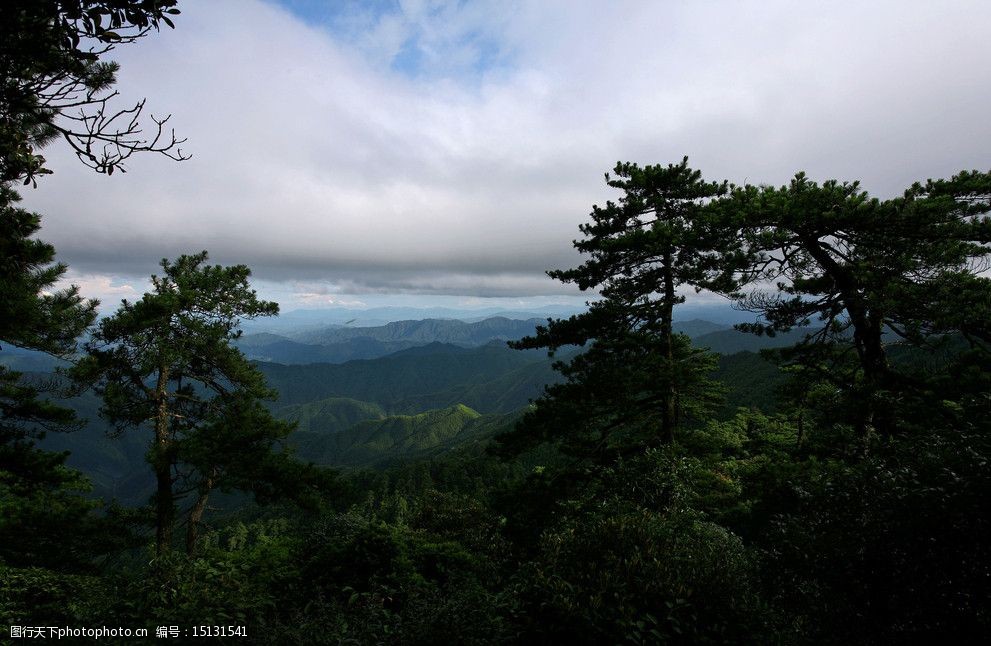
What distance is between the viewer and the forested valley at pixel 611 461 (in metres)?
4.88

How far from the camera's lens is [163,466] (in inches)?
547

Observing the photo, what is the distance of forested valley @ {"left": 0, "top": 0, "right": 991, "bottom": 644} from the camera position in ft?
16.0

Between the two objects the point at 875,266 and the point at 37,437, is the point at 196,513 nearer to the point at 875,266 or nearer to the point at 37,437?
the point at 37,437

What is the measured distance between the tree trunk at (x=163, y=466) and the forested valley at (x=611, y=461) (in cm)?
9

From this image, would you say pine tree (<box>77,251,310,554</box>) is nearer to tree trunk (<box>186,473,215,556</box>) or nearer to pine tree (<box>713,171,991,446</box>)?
tree trunk (<box>186,473,215,556</box>)

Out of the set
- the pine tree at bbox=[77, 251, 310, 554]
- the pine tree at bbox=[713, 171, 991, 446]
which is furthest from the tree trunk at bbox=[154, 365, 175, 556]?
the pine tree at bbox=[713, 171, 991, 446]

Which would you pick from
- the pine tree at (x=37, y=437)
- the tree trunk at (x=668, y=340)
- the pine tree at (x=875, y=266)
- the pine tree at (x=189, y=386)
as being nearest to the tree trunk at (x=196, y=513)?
the pine tree at (x=189, y=386)

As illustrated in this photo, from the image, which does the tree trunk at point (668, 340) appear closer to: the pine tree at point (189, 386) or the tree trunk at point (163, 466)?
the pine tree at point (189, 386)

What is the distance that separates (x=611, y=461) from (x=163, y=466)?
1583 cm

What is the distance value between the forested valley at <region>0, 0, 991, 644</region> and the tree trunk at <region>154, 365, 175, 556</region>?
91mm

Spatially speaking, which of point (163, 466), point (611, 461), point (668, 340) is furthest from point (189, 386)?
point (668, 340)

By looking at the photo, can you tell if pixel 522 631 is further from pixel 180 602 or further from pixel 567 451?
pixel 567 451

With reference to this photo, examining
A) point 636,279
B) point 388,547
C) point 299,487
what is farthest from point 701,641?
point 299,487

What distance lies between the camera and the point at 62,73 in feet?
14.6
